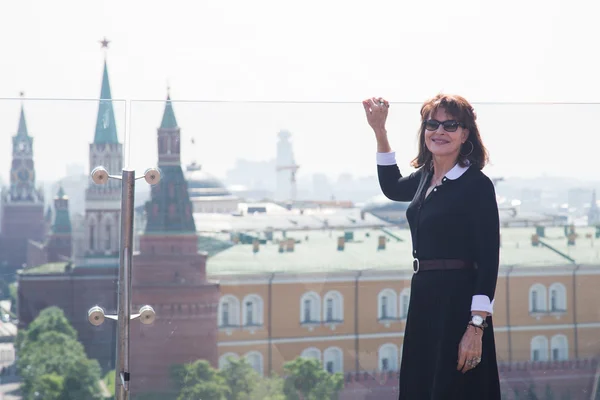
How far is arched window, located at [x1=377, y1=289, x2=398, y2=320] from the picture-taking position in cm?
436

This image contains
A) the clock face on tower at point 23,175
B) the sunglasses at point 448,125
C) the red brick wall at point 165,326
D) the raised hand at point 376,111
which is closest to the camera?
the sunglasses at point 448,125

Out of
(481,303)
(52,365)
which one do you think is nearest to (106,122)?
(481,303)

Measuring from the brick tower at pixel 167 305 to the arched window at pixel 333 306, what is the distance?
433 mm

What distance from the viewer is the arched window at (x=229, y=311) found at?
185 inches

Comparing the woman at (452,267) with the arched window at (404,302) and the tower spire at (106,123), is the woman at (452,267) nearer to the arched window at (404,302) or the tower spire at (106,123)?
the arched window at (404,302)

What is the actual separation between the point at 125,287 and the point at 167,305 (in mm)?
437

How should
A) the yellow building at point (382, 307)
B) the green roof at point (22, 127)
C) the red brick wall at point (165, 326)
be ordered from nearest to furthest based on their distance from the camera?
the red brick wall at point (165, 326), the green roof at point (22, 127), the yellow building at point (382, 307)

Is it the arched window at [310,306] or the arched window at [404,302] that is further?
the arched window at [310,306]

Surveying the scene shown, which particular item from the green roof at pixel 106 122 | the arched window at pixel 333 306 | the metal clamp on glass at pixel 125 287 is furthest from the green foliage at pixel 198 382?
the green roof at pixel 106 122

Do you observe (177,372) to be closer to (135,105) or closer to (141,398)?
(141,398)

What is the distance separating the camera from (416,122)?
3.97 m

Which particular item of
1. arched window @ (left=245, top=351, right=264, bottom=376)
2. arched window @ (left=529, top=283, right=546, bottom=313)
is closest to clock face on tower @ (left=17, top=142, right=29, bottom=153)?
arched window @ (left=245, top=351, right=264, bottom=376)

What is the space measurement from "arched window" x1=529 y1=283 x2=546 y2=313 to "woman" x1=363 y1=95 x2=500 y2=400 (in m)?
1.26

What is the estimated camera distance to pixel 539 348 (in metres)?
4.26
